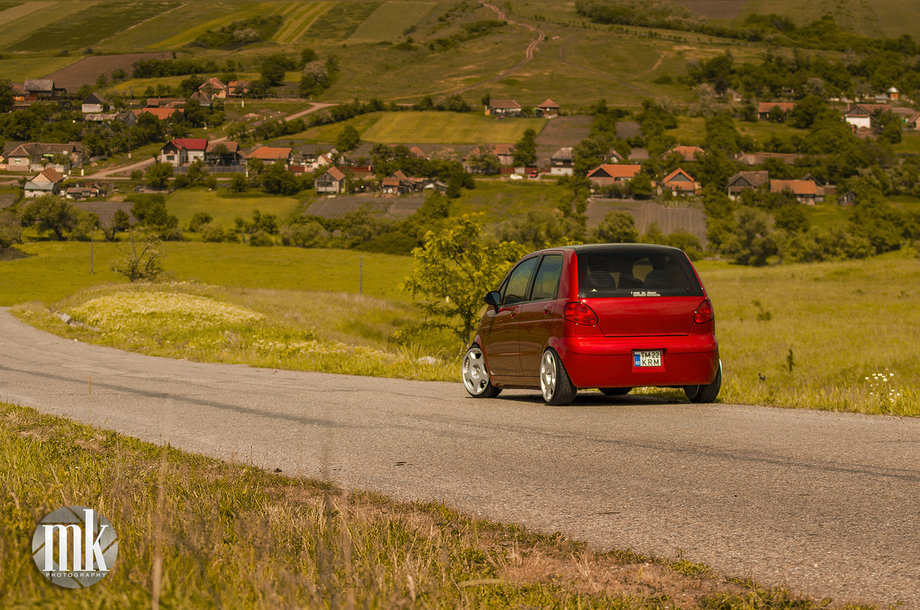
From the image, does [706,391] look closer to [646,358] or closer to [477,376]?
[646,358]

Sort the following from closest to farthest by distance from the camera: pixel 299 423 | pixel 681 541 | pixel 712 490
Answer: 1. pixel 681 541
2. pixel 712 490
3. pixel 299 423

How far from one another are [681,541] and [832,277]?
220 ft

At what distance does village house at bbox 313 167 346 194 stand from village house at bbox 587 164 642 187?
4834 cm

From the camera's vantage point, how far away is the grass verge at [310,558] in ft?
11.2

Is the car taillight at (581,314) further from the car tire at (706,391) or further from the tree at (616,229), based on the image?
the tree at (616,229)

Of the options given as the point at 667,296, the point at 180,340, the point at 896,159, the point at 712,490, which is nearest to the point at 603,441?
the point at 712,490

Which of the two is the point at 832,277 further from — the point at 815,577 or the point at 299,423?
the point at 815,577

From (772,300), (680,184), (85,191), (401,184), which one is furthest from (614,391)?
(85,191)

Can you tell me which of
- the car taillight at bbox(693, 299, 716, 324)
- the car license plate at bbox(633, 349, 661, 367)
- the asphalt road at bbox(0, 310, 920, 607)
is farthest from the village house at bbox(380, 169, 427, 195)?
the car license plate at bbox(633, 349, 661, 367)

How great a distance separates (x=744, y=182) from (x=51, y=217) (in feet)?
415

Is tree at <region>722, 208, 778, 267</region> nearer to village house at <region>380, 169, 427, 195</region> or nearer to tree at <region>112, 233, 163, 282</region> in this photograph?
tree at <region>112, 233, 163, 282</region>

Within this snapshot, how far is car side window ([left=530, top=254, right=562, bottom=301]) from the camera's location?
Answer: 11.8 m

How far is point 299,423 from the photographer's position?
35.0 feet

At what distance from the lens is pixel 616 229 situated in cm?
13612
